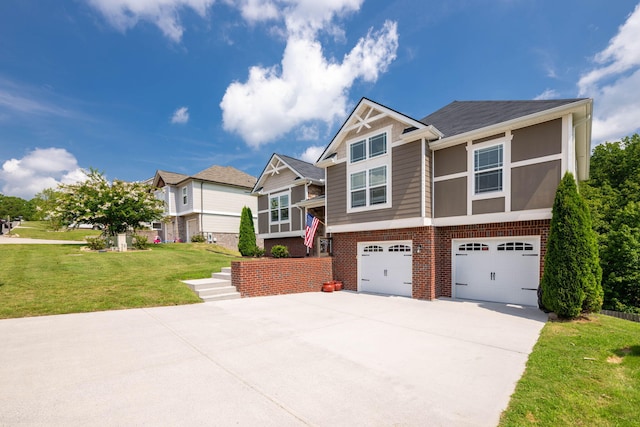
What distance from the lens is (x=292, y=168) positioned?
16953mm

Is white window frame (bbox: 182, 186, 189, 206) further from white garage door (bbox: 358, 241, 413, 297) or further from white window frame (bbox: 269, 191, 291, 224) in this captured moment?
white garage door (bbox: 358, 241, 413, 297)

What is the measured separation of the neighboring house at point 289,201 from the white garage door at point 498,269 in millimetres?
7082

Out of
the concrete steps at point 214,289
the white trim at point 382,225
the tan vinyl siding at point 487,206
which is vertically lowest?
the concrete steps at point 214,289

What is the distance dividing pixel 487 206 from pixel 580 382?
246 inches

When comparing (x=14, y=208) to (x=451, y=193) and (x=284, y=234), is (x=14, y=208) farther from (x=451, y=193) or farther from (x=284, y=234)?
(x=451, y=193)

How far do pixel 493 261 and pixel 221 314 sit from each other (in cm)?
859

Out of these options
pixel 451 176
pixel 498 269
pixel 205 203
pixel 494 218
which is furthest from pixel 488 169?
pixel 205 203

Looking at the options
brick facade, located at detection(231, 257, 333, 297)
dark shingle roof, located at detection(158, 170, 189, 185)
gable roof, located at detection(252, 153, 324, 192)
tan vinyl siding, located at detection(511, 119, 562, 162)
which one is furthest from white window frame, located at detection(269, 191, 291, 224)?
dark shingle roof, located at detection(158, 170, 189, 185)

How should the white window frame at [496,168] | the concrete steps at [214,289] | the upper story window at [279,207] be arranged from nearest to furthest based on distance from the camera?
the white window frame at [496,168]
the concrete steps at [214,289]
the upper story window at [279,207]

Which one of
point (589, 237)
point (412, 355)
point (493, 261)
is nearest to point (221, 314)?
point (412, 355)

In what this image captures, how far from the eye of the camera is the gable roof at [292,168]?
16.7 meters

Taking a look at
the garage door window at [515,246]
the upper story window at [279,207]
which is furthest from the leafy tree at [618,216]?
the upper story window at [279,207]

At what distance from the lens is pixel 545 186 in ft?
27.6

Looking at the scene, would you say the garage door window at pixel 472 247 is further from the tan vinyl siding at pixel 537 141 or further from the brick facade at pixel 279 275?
the brick facade at pixel 279 275
